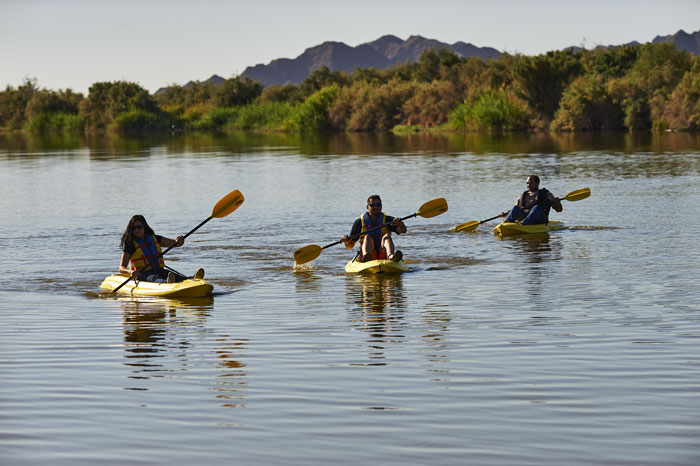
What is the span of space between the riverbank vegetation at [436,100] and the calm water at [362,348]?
42.9 metres

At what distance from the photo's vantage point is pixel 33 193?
29.3 meters

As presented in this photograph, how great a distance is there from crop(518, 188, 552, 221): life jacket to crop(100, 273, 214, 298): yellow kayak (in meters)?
7.54

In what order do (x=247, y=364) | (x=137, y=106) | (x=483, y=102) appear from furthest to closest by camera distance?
(x=137, y=106) < (x=483, y=102) < (x=247, y=364)

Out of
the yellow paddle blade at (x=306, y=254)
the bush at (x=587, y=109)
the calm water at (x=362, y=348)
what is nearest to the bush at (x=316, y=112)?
the bush at (x=587, y=109)

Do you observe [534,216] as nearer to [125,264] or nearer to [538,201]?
[538,201]

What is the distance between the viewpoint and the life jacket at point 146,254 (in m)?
12.4

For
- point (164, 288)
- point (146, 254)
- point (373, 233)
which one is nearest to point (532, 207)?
point (373, 233)

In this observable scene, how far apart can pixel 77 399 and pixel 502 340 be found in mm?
3698

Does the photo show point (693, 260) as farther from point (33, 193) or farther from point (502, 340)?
point (33, 193)

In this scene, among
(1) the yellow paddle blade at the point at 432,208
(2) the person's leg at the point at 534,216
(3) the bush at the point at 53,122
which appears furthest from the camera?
(3) the bush at the point at 53,122

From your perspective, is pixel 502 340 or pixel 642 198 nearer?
pixel 502 340

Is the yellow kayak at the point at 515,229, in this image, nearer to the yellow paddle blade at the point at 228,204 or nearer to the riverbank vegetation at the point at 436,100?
the yellow paddle blade at the point at 228,204

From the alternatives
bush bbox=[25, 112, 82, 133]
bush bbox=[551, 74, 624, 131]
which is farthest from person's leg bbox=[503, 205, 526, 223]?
bush bbox=[25, 112, 82, 133]

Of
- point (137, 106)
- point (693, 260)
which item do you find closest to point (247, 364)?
point (693, 260)
